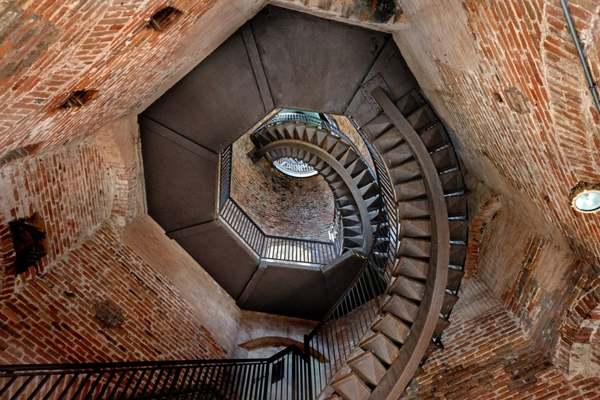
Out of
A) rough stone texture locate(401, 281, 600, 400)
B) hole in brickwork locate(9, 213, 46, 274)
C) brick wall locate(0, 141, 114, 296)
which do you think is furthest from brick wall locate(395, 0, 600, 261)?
hole in brickwork locate(9, 213, 46, 274)

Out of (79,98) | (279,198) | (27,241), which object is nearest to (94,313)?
(27,241)

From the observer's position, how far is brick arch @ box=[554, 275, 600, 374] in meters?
3.52

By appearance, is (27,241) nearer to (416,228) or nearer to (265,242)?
(265,242)

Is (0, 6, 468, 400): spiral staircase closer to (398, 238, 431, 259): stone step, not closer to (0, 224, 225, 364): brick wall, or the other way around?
(398, 238, 431, 259): stone step

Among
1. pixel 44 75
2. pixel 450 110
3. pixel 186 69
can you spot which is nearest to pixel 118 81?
pixel 44 75

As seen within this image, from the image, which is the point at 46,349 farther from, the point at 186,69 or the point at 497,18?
the point at 497,18

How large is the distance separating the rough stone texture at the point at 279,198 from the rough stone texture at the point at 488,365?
21.2ft

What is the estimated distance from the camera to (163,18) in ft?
10.8

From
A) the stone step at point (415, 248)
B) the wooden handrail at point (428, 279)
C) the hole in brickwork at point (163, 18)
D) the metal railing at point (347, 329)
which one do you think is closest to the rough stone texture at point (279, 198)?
the metal railing at point (347, 329)

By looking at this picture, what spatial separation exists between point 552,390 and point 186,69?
658 cm

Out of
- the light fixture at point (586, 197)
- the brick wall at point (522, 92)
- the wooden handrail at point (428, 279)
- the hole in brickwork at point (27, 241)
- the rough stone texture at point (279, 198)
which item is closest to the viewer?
the brick wall at point (522, 92)

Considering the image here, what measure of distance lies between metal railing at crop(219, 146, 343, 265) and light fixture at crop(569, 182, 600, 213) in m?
5.94

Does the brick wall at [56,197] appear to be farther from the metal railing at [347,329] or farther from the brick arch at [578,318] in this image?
the brick arch at [578,318]

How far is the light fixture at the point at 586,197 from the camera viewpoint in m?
2.46
